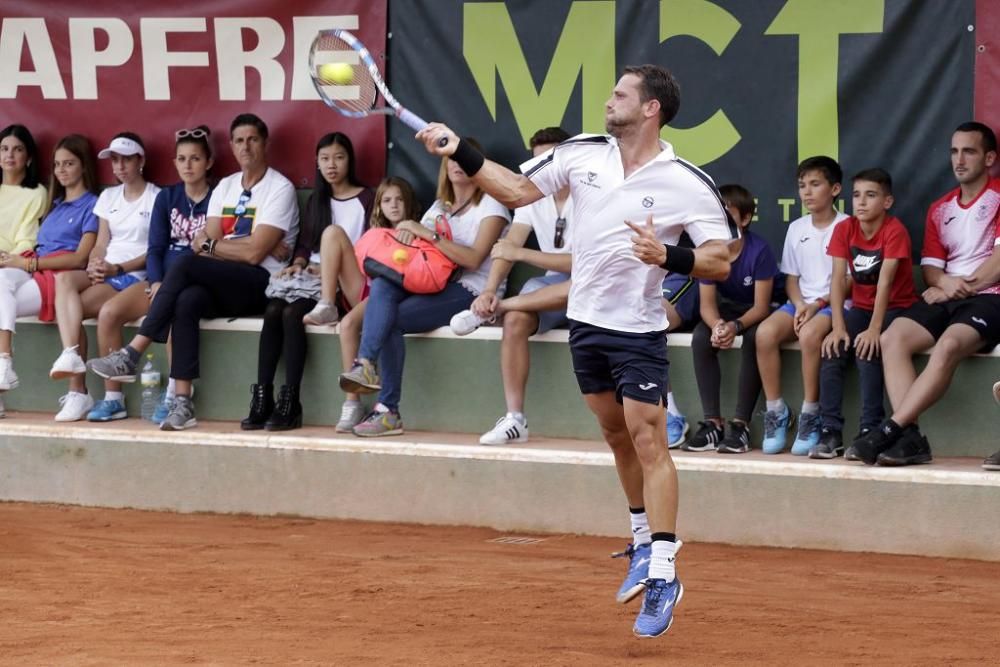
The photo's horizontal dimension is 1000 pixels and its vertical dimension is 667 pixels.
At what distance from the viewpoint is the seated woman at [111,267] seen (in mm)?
9109

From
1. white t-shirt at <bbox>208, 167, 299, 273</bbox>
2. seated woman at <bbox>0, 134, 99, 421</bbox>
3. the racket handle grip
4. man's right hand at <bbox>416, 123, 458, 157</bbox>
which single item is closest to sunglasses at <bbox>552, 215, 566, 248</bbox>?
white t-shirt at <bbox>208, 167, 299, 273</bbox>

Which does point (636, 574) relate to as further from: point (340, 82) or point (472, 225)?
point (472, 225)

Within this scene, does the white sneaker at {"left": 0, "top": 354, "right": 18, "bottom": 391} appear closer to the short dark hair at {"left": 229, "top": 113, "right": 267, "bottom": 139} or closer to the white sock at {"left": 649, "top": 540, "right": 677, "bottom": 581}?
the short dark hair at {"left": 229, "top": 113, "right": 267, "bottom": 139}

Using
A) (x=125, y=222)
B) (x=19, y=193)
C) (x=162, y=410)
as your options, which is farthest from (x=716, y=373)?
(x=19, y=193)

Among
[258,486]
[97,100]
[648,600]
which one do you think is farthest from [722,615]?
[97,100]

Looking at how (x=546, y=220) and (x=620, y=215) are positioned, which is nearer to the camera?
(x=620, y=215)

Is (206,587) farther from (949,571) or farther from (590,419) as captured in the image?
(949,571)

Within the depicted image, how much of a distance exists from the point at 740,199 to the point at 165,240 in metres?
3.57

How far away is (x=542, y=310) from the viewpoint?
317 inches

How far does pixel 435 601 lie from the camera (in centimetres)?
619

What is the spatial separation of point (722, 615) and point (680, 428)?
2.18 meters

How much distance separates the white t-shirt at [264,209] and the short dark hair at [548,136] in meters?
1.67

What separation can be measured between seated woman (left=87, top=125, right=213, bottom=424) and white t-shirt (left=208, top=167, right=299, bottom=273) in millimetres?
158

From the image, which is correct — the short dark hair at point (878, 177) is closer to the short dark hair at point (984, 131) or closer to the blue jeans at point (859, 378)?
the short dark hair at point (984, 131)
